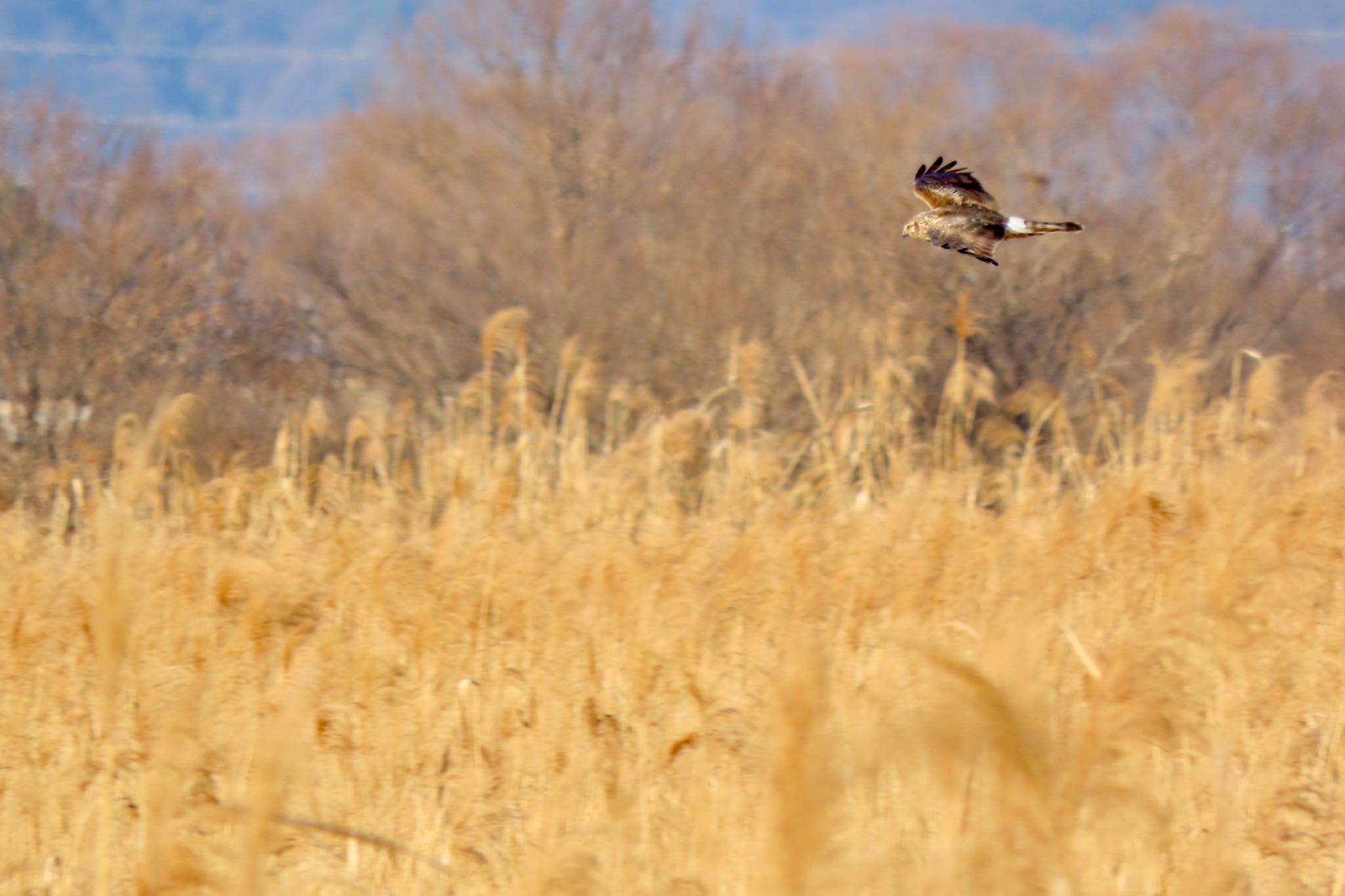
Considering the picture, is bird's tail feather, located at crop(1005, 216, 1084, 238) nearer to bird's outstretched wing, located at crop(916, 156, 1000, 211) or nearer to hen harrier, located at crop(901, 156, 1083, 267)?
hen harrier, located at crop(901, 156, 1083, 267)

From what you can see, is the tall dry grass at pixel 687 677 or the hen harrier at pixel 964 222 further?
the hen harrier at pixel 964 222

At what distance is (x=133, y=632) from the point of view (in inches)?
164

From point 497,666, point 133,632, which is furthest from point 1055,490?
point 133,632

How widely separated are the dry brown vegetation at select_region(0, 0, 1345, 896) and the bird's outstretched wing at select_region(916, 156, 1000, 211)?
81 centimetres

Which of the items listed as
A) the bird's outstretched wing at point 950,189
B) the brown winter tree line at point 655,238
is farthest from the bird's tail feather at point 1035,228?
the brown winter tree line at point 655,238

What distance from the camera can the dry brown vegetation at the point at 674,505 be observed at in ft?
7.18

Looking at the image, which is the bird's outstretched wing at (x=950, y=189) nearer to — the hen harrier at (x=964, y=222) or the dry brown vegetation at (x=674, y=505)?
the hen harrier at (x=964, y=222)

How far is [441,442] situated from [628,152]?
8774mm

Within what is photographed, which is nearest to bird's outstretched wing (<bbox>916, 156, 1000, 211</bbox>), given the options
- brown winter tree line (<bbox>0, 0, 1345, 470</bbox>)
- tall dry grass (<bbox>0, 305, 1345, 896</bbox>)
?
tall dry grass (<bbox>0, 305, 1345, 896</bbox>)

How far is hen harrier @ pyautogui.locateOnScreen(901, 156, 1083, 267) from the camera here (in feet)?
7.25

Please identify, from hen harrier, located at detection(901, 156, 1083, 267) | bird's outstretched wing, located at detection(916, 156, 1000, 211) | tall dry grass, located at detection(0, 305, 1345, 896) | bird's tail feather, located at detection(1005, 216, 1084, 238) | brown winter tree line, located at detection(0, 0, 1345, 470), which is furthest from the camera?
brown winter tree line, located at detection(0, 0, 1345, 470)

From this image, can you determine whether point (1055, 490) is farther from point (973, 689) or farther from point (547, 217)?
point (547, 217)

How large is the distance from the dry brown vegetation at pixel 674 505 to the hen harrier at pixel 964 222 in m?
0.62

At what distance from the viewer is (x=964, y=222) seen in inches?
93.5
